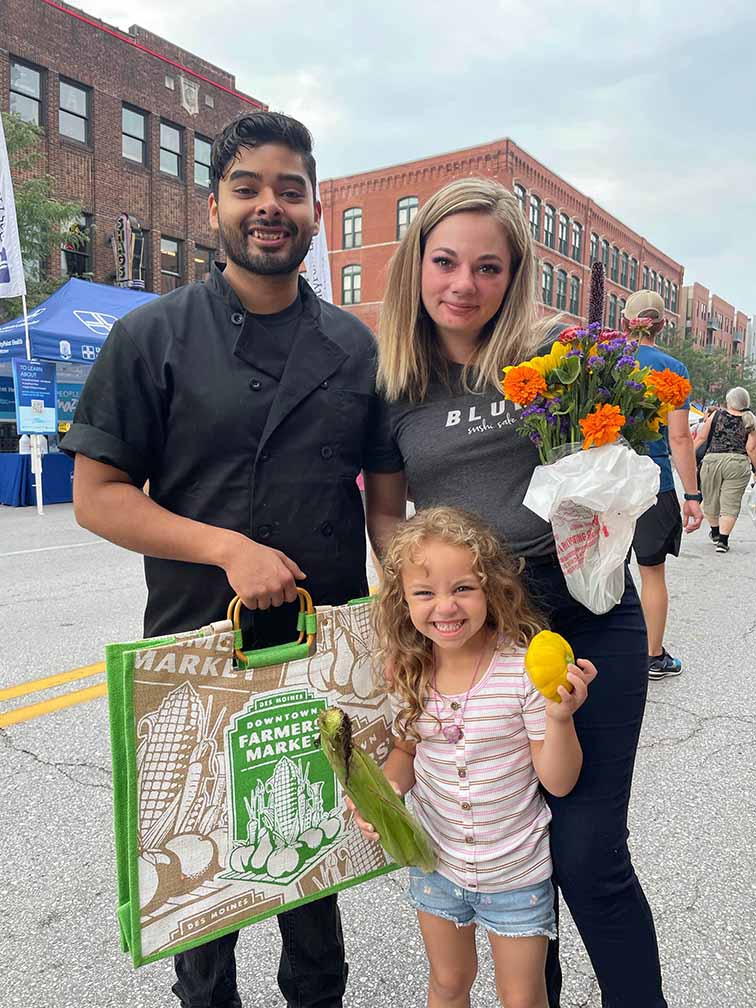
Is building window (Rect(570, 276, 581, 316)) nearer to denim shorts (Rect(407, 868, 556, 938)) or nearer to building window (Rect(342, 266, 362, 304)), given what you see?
building window (Rect(342, 266, 362, 304))

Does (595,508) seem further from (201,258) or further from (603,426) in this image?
(201,258)

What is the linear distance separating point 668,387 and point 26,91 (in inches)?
834

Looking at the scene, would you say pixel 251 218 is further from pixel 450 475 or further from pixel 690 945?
pixel 690 945

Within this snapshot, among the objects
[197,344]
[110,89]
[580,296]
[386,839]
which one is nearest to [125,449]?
[197,344]

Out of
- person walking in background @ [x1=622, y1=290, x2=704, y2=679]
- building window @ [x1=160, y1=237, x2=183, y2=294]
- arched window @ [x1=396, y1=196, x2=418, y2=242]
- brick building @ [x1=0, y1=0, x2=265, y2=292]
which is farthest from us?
arched window @ [x1=396, y1=196, x2=418, y2=242]

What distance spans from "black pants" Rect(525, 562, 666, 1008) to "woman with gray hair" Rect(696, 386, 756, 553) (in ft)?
26.1

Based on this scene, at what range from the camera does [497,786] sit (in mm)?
1519

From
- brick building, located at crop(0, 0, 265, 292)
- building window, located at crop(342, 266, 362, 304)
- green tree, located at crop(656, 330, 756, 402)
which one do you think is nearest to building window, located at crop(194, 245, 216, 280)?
brick building, located at crop(0, 0, 265, 292)

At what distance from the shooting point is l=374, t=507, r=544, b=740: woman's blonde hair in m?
1.54

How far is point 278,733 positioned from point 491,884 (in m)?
0.55

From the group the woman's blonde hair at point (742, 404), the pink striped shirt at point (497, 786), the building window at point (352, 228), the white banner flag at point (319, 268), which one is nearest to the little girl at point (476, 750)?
the pink striped shirt at point (497, 786)

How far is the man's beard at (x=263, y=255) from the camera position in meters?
1.63

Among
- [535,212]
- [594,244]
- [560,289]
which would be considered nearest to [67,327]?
[535,212]

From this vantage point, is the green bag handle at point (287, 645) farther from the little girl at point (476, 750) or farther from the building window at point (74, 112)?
the building window at point (74, 112)
